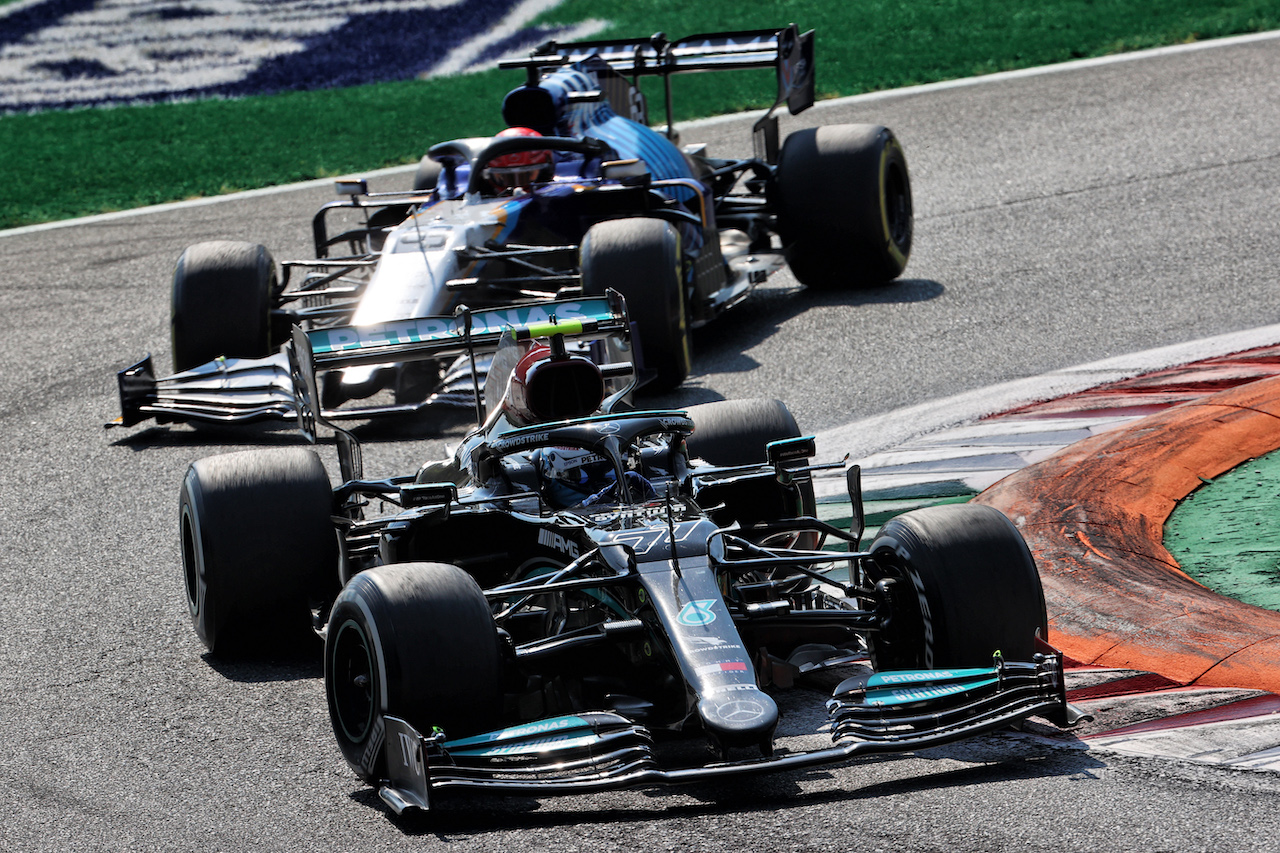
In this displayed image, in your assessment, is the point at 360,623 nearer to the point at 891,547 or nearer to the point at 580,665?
the point at 580,665

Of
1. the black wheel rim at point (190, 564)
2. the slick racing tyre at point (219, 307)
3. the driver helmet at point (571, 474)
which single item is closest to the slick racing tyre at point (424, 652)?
the driver helmet at point (571, 474)

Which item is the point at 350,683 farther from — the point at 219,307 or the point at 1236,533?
the point at 219,307

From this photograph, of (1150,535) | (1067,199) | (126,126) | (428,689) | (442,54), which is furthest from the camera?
(442,54)

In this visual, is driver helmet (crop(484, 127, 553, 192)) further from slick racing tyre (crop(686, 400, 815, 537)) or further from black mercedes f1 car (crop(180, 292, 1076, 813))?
slick racing tyre (crop(686, 400, 815, 537))

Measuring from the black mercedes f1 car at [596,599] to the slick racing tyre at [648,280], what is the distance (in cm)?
312

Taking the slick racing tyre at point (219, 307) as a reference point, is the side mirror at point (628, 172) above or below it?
above

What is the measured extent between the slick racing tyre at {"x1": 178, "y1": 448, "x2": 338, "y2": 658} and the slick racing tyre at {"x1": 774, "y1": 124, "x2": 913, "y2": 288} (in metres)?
7.05

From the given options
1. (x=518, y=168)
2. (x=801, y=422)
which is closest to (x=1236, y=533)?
(x=801, y=422)

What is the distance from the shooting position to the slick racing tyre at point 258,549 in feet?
21.9

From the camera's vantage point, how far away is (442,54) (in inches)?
1010

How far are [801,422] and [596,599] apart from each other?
4.59m

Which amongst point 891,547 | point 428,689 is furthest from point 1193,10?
point 428,689

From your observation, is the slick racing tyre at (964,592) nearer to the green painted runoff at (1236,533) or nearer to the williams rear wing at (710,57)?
the green painted runoff at (1236,533)

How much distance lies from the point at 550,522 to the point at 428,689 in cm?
107
